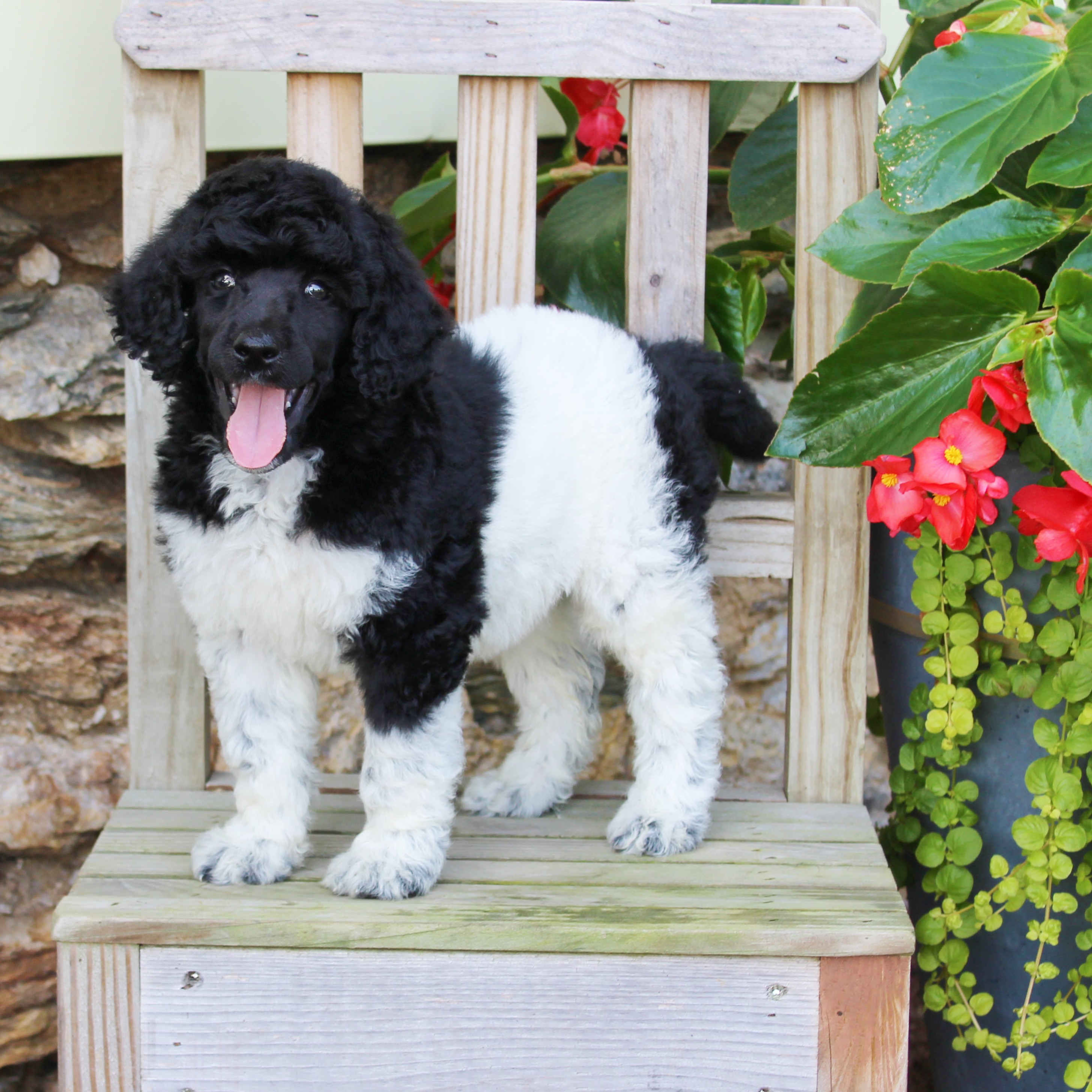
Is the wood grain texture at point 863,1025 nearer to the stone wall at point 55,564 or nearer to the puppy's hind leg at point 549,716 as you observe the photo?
the puppy's hind leg at point 549,716

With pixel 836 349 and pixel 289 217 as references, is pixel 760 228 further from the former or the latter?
pixel 289 217

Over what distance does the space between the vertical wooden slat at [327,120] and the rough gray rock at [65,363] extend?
28.4 inches

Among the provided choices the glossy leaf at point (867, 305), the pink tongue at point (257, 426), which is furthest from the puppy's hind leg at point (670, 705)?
the pink tongue at point (257, 426)

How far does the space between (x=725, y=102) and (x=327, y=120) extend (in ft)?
2.80

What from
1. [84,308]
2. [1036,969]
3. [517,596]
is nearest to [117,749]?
[84,308]

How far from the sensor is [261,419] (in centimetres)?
178

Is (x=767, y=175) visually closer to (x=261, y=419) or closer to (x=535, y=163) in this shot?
(x=535, y=163)

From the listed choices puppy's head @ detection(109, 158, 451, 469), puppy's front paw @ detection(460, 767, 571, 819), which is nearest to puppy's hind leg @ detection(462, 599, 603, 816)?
puppy's front paw @ detection(460, 767, 571, 819)

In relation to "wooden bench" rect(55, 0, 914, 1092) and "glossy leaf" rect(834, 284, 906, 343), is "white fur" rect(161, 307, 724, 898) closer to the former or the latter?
"wooden bench" rect(55, 0, 914, 1092)

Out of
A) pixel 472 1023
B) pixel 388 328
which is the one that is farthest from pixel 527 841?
pixel 388 328

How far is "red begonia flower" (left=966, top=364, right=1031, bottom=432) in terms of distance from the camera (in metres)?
1.96

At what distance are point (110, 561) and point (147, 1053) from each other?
132 centimetres

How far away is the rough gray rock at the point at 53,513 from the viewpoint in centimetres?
274

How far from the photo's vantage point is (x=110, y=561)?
290cm
